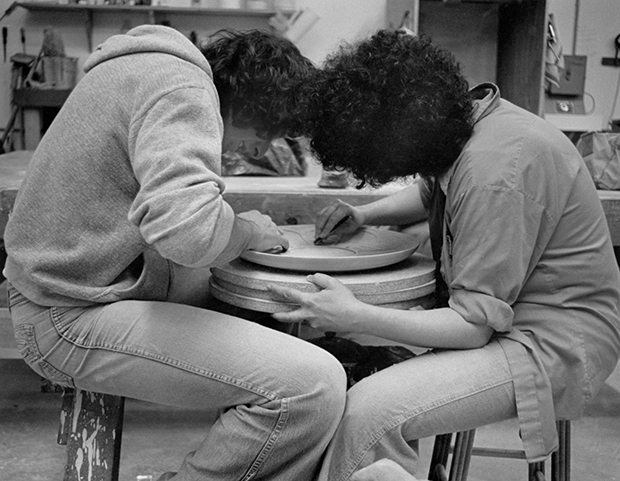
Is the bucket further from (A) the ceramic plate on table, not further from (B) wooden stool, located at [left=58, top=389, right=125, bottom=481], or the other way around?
(B) wooden stool, located at [left=58, top=389, right=125, bottom=481]

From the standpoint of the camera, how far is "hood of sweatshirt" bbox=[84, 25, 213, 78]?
1.50 metres

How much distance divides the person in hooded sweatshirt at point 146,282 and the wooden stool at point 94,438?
0.10m

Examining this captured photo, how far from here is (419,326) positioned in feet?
4.95

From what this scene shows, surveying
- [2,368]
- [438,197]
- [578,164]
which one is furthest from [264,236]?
[2,368]

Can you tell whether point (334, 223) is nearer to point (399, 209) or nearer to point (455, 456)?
point (399, 209)

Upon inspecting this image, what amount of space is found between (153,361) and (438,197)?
2.66 ft

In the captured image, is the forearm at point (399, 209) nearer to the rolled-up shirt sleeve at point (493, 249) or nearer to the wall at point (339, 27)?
the rolled-up shirt sleeve at point (493, 249)

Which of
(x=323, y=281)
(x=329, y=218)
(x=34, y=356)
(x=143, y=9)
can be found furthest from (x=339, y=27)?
(x=34, y=356)

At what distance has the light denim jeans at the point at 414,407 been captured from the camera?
147 centimetres

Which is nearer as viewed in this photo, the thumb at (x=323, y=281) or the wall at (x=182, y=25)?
the thumb at (x=323, y=281)

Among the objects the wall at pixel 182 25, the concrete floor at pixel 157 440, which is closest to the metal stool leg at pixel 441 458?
the concrete floor at pixel 157 440

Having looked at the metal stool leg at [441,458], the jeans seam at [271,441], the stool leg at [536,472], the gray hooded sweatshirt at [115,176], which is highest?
the gray hooded sweatshirt at [115,176]

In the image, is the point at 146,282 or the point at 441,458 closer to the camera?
the point at 146,282

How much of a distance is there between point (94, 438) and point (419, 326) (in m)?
0.76
